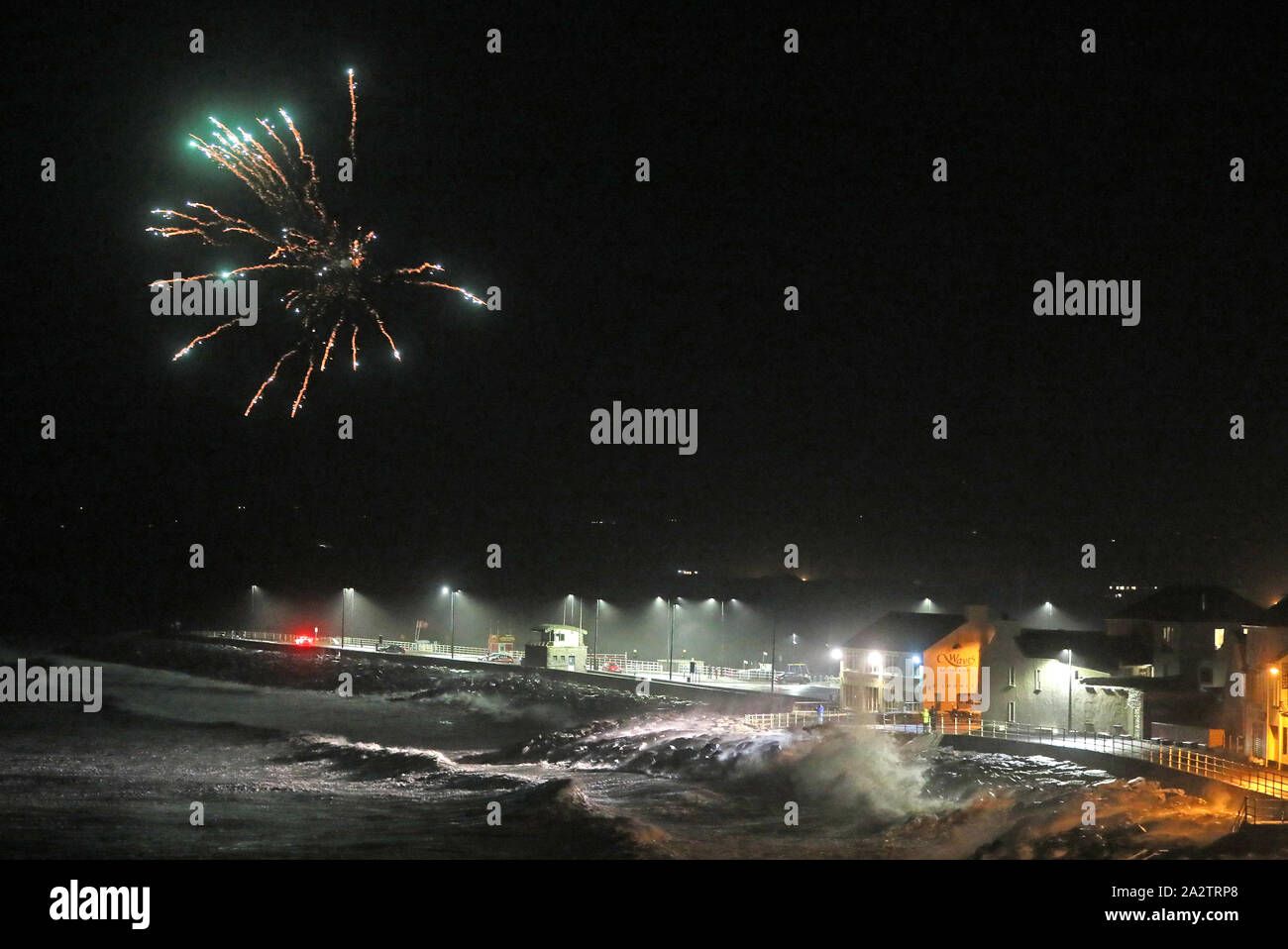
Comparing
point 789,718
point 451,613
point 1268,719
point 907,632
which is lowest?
point 789,718

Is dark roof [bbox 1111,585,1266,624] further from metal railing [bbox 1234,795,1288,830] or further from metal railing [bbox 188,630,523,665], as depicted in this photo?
metal railing [bbox 188,630,523,665]

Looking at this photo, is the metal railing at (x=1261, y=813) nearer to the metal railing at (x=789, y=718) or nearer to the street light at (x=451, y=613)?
the metal railing at (x=789, y=718)

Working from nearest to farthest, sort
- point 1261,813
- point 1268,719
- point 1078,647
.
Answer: point 1261,813 < point 1268,719 < point 1078,647

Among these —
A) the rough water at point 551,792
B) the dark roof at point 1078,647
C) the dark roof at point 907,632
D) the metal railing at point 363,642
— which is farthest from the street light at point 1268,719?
the metal railing at point 363,642

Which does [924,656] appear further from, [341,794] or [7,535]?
[7,535]

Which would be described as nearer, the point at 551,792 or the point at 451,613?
the point at 551,792

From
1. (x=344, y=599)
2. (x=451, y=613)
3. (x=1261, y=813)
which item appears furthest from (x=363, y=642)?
(x=1261, y=813)

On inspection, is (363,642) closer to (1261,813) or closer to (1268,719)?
(1268,719)
